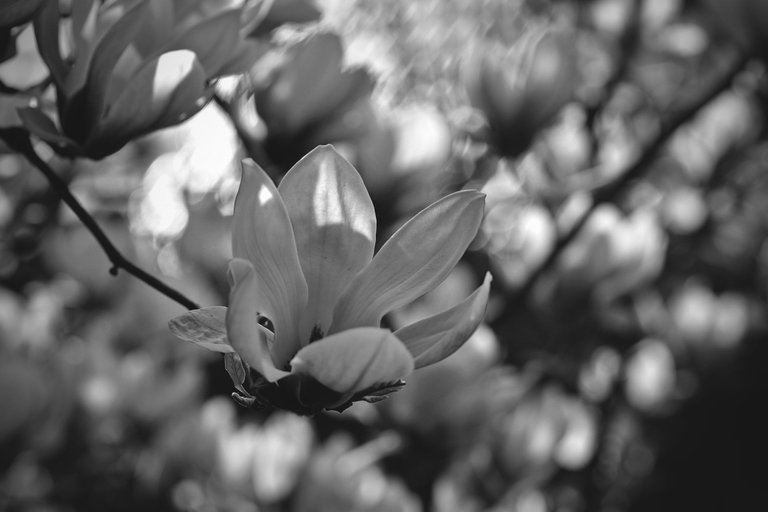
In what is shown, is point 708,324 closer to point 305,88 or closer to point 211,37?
point 305,88

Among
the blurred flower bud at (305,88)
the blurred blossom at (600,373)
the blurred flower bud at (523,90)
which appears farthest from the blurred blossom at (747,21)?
the blurred blossom at (600,373)

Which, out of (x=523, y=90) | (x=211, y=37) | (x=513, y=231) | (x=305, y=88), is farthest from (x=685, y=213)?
(x=211, y=37)

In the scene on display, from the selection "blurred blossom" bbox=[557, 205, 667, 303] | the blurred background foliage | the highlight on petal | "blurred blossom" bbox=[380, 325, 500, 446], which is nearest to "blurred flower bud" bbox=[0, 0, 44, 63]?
the blurred background foliage

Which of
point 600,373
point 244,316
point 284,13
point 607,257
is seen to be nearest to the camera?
point 244,316

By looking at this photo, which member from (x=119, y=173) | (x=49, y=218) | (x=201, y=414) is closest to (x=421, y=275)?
(x=201, y=414)

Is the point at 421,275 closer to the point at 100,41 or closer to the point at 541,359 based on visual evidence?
the point at 100,41
